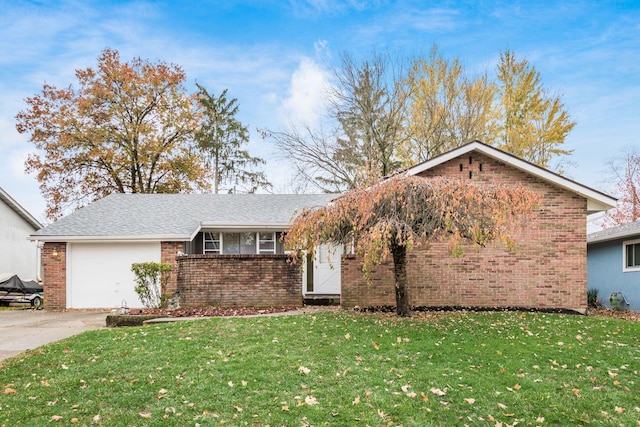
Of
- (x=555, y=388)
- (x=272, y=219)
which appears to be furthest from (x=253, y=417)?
(x=272, y=219)

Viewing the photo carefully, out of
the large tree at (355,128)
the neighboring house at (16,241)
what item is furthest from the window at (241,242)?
the neighboring house at (16,241)

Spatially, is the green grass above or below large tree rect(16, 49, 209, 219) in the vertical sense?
below

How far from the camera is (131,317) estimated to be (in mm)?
10516

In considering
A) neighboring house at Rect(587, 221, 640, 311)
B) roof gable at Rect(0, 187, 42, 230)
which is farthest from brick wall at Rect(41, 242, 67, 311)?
neighboring house at Rect(587, 221, 640, 311)

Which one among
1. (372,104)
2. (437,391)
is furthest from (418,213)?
(372,104)

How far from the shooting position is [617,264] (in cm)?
1561

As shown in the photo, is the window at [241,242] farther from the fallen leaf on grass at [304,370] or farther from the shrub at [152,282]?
the fallen leaf on grass at [304,370]

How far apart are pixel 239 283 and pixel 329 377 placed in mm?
7151

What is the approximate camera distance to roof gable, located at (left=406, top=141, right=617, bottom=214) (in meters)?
11.5

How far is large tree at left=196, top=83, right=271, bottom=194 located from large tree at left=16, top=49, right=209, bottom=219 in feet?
12.5

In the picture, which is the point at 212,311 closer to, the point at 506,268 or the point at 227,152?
the point at 506,268

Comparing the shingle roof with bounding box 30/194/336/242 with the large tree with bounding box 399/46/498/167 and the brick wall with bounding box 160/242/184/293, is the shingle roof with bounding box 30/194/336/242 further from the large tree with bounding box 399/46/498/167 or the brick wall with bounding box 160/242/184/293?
the large tree with bounding box 399/46/498/167

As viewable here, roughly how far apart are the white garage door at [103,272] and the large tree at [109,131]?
1145 centimetres

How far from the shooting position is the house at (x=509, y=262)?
11641 millimetres
